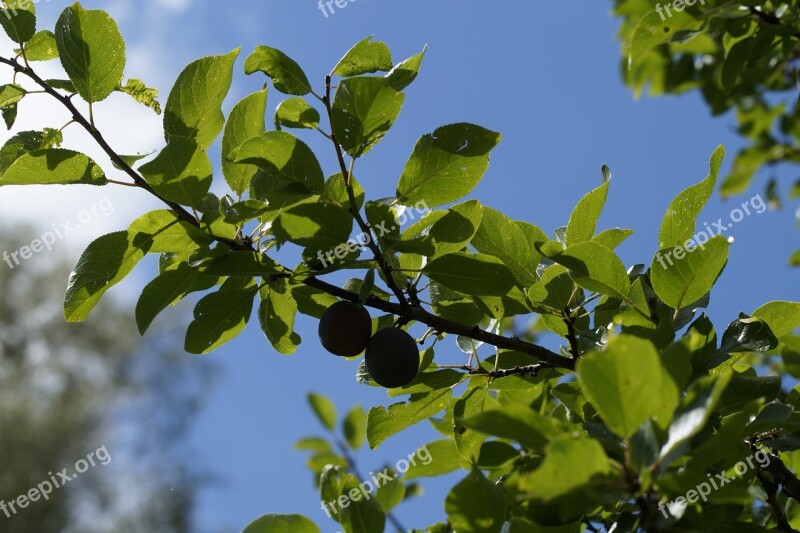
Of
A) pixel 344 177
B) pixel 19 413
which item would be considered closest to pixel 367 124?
pixel 344 177

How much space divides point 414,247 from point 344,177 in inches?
5.4

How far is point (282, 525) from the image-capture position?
890mm

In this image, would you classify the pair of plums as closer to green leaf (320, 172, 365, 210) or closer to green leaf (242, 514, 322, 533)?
green leaf (320, 172, 365, 210)

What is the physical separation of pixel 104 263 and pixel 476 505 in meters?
0.66

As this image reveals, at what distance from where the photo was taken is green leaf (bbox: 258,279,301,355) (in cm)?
132

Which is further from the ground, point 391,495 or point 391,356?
point 391,356

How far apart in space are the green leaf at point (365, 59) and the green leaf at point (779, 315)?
726 mm

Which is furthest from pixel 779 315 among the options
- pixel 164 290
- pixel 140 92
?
pixel 140 92

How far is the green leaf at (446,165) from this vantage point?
1.07 meters

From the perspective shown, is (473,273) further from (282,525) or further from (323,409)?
(323,409)

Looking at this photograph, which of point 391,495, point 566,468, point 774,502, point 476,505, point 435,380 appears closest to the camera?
point 566,468

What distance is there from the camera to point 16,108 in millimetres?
1247

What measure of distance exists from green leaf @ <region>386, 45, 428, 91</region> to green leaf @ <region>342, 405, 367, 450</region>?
76cm

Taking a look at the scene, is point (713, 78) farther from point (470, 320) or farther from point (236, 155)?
point (236, 155)
